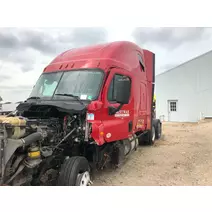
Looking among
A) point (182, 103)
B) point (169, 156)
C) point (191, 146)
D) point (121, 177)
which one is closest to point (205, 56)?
point (182, 103)

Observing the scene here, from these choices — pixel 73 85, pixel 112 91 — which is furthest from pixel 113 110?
pixel 73 85

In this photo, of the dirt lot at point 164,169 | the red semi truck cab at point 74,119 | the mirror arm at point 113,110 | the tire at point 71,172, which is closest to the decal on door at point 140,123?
the red semi truck cab at point 74,119

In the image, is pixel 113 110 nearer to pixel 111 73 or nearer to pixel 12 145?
pixel 111 73

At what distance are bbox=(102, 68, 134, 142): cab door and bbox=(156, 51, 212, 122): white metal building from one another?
15.0m

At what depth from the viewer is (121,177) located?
17.0 feet

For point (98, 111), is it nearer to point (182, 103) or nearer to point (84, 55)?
point (84, 55)

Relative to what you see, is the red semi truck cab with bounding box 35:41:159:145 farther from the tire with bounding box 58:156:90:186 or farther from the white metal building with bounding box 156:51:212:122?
the white metal building with bounding box 156:51:212:122

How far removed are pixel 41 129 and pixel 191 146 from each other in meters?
6.90

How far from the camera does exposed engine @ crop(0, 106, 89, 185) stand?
124 inches

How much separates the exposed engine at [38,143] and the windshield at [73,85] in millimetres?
457

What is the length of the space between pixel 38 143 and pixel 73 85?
1.57m

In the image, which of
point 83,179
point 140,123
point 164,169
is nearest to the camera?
point 83,179

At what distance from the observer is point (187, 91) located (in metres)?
19.4

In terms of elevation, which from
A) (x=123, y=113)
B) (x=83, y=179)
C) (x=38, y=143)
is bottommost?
(x=83, y=179)
